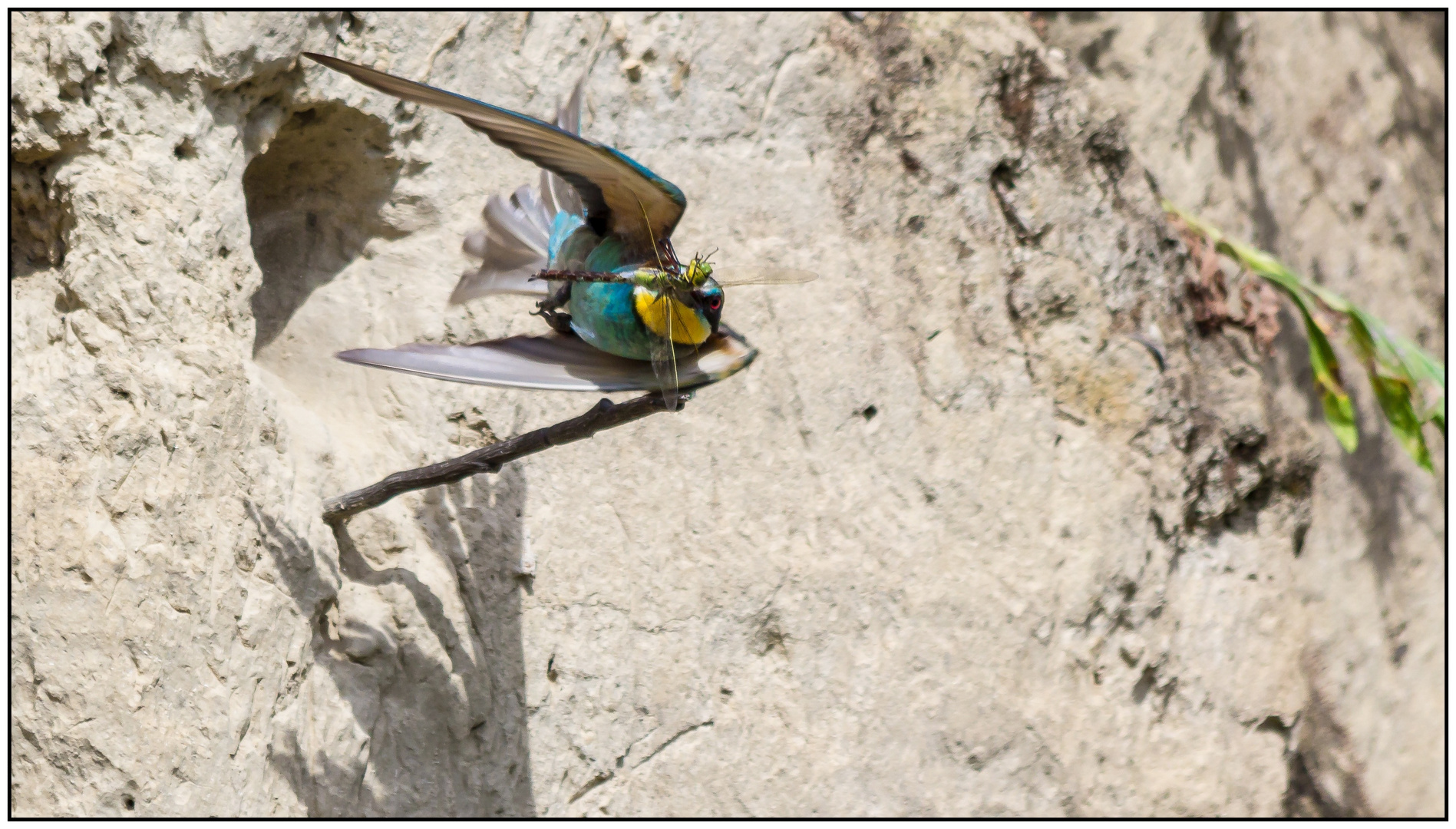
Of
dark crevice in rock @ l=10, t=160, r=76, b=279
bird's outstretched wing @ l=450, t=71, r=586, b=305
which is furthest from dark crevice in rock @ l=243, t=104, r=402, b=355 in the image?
bird's outstretched wing @ l=450, t=71, r=586, b=305

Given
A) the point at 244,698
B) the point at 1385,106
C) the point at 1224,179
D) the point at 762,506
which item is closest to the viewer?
the point at 244,698

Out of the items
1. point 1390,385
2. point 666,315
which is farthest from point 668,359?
point 1390,385

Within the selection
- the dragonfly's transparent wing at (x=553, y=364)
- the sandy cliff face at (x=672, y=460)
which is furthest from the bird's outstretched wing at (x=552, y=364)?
the sandy cliff face at (x=672, y=460)

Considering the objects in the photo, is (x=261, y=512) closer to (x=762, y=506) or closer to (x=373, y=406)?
(x=373, y=406)

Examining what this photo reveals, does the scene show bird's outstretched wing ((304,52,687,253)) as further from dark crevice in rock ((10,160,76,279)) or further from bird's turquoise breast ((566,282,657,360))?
dark crevice in rock ((10,160,76,279))

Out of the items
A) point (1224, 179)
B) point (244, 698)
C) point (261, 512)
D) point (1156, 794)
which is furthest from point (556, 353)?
point (1224, 179)

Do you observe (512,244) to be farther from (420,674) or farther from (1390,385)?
(1390,385)
